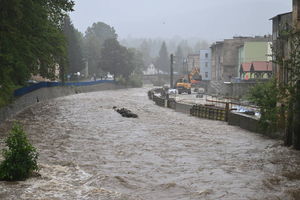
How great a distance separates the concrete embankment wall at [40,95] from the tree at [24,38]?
2578 mm

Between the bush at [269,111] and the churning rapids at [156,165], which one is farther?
the bush at [269,111]

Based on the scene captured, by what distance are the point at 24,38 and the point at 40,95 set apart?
100 feet

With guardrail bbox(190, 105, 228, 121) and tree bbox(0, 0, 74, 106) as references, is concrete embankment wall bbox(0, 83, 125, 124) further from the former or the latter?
guardrail bbox(190, 105, 228, 121)

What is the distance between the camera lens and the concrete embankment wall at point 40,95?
38.1 meters

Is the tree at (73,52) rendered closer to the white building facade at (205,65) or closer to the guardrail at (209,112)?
the white building facade at (205,65)

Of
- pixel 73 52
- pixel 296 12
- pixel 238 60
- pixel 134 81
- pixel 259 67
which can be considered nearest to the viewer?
pixel 296 12

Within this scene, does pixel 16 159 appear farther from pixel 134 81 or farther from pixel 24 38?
pixel 134 81

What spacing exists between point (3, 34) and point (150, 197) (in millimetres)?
18989

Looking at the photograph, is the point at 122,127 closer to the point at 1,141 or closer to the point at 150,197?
the point at 1,141

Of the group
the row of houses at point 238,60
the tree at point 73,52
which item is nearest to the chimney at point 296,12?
the row of houses at point 238,60

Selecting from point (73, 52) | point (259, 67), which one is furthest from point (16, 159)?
point (73, 52)

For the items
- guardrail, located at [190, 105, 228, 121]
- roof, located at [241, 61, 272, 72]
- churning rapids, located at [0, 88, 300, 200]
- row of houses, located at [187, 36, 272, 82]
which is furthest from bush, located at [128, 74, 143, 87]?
churning rapids, located at [0, 88, 300, 200]

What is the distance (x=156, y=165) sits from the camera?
20625 mm

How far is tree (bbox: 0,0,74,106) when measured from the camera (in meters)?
29.0
